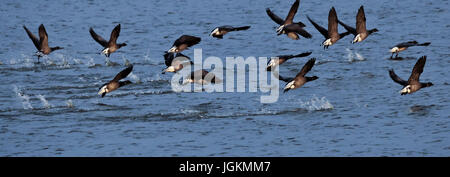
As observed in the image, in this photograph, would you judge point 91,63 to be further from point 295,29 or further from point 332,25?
point 332,25

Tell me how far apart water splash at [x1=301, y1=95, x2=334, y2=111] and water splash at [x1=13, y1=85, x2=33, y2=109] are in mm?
5165

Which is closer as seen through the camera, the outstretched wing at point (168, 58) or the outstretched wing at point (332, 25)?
the outstretched wing at point (332, 25)

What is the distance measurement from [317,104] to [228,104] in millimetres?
1656

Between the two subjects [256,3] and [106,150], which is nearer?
[106,150]

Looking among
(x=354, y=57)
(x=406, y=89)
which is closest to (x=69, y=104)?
(x=406, y=89)

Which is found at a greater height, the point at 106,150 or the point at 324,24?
the point at 324,24

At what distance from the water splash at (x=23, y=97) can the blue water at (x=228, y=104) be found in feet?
0.07

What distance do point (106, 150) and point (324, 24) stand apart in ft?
51.8

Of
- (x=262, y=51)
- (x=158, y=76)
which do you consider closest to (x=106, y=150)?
(x=158, y=76)

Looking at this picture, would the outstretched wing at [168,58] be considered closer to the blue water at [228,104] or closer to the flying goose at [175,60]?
the flying goose at [175,60]

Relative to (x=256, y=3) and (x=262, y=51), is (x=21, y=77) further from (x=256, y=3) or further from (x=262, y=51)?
(x=256, y=3)

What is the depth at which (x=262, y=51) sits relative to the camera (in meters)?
25.8

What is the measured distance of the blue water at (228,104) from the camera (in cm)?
1564

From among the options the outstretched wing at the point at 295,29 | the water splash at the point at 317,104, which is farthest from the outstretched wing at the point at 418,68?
the outstretched wing at the point at 295,29
